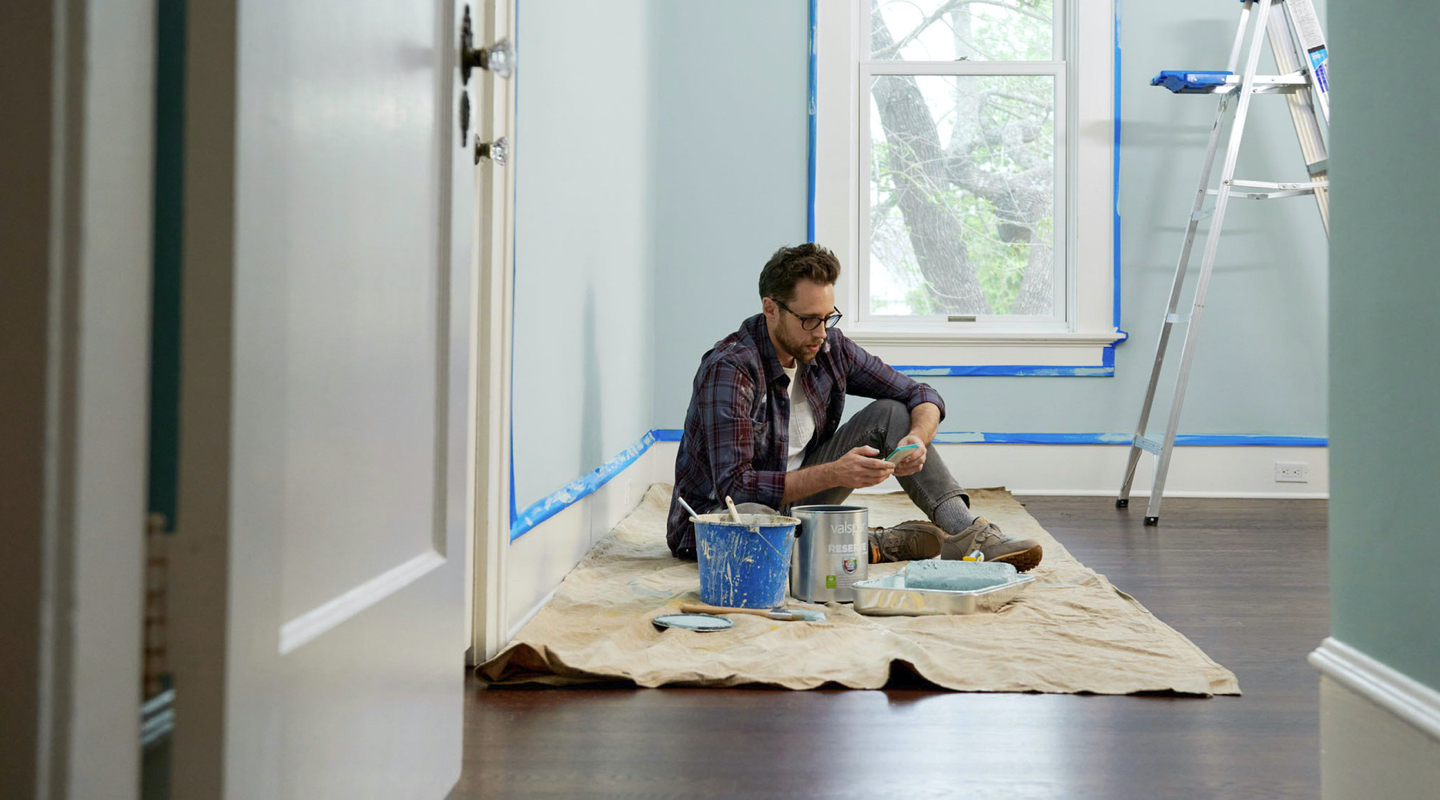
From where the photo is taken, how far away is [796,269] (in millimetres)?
2270

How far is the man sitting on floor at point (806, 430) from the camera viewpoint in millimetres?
2180

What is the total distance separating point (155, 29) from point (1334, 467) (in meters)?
1.09

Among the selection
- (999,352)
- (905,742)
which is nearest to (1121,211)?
(999,352)

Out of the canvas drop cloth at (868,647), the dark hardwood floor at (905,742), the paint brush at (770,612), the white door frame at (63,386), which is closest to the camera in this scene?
the white door frame at (63,386)

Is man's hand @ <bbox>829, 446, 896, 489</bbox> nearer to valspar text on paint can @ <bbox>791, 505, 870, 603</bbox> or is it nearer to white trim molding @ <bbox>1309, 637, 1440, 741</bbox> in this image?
valspar text on paint can @ <bbox>791, 505, 870, 603</bbox>

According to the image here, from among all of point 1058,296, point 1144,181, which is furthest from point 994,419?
point 1144,181

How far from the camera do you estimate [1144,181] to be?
13.1 ft

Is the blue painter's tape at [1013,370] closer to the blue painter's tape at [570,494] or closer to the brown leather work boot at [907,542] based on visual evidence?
the blue painter's tape at [570,494]

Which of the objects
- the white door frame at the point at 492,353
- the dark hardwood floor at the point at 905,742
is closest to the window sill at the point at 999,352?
the dark hardwood floor at the point at 905,742

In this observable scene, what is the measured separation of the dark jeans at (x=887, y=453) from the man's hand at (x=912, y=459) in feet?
0.25

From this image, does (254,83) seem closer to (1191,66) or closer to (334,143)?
(334,143)

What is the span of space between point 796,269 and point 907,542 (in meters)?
0.69

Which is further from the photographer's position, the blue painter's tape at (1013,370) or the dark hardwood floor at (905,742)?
the blue painter's tape at (1013,370)

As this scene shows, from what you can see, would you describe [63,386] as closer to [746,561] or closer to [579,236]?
[746,561]
